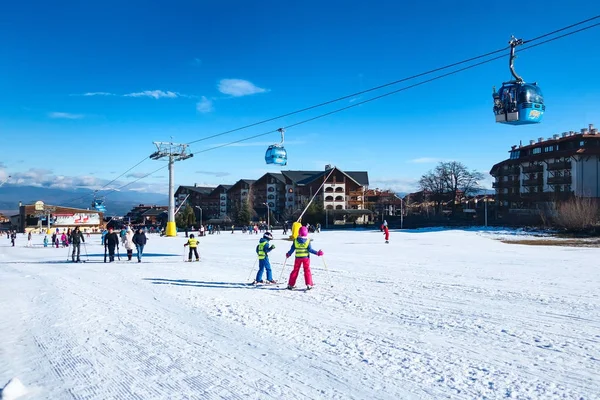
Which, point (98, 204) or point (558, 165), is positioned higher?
point (558, 165)

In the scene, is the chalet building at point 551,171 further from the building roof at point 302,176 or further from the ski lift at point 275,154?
the ski lift at point 275,154

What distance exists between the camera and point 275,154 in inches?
876

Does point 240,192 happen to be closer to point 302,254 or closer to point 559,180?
point 559,180

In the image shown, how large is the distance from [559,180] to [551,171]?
2549mm

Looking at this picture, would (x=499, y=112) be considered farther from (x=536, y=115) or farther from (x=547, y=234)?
(x=547, y=234)

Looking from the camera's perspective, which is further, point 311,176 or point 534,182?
point 311,176

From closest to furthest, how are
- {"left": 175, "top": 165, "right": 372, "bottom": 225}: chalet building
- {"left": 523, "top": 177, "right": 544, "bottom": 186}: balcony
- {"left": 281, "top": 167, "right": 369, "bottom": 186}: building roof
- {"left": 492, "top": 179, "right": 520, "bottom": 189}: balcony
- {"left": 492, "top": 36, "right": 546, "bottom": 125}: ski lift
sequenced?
{"left": 492, "top": 36, "right": 546, "bottom": 125}: ski lift → {"left": 523, "top": 177, "right": 544, "bottom": 186}: balcony → {"left": 492, "top": 179, "right": 520, "bottom": 189}: balcony → {"left": 175, "top": 165, "right": 372, "bottom": 225}: chalet building → {"left": 281, "top": 167, "right": 369, "bottom": 186}: building roof

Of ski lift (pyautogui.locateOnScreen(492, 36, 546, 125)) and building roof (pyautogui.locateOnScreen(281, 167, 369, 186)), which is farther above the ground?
building roof (pyautogui.locateOnScreen(281, 167, 369, 186))

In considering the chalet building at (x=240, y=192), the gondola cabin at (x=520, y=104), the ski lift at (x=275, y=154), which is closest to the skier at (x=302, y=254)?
the gondola cabin at (x=520, y=104)

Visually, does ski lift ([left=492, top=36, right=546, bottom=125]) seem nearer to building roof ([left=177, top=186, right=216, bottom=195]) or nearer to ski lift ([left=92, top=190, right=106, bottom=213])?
ski lift ([left=92, top=190, right=106, bottom=213])

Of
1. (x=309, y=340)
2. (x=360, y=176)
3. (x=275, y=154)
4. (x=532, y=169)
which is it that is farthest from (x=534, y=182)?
(x=309, y=340)

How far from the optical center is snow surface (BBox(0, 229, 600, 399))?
16.6 ft

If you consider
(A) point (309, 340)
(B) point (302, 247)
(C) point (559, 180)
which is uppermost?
(C) point (559, 180)

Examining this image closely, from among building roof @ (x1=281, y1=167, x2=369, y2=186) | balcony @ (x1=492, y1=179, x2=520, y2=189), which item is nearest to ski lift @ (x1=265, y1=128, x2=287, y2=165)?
balcony @ (x1=492, y1=179, x2=520, y2=189)
